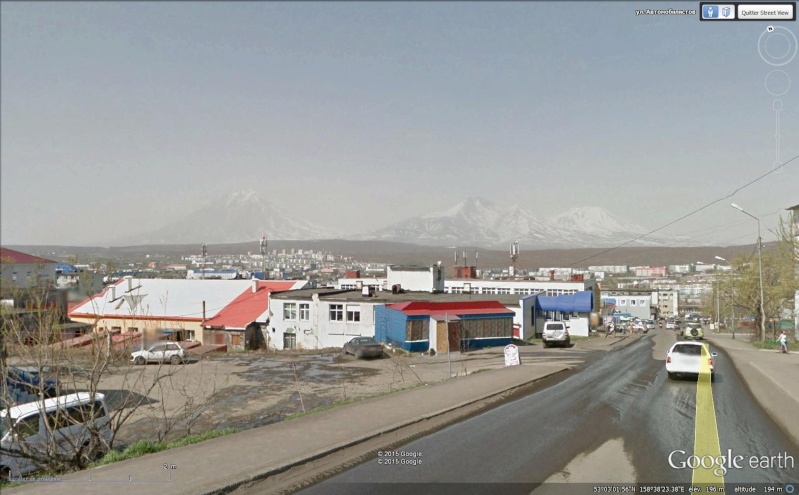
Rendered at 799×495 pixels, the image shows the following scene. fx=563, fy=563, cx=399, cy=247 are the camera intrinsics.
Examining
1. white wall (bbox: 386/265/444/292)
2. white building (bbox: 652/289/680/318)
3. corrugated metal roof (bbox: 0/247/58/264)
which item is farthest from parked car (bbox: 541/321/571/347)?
white building (bbox: 652/289/680/318)

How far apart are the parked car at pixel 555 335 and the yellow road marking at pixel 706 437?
2032 cm

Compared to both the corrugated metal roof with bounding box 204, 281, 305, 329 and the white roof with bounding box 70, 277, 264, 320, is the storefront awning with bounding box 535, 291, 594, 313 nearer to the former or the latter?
the corrugated metal roof with bounding box 204, 281, 305, 329

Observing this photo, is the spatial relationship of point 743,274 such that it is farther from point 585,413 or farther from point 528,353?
point 585,413

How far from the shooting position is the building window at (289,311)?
4388 cm

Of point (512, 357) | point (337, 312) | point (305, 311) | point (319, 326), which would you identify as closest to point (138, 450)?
point (512, 357)

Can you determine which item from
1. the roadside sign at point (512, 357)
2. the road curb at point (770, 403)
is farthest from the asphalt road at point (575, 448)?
the roadside sign at point (512, 357)

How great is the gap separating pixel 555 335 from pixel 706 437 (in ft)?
93.5

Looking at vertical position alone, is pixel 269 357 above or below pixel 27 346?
below

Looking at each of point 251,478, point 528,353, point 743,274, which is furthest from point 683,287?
point 251,478

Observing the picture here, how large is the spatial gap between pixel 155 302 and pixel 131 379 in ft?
110

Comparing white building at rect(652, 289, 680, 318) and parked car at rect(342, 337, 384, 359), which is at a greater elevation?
Answer: parked car at rect(342, 337, 384, 359)

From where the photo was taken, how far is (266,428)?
1226 centimetres

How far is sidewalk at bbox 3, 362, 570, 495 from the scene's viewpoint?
8.39 meters

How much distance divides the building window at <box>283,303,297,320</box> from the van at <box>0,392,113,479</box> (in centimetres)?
3258
